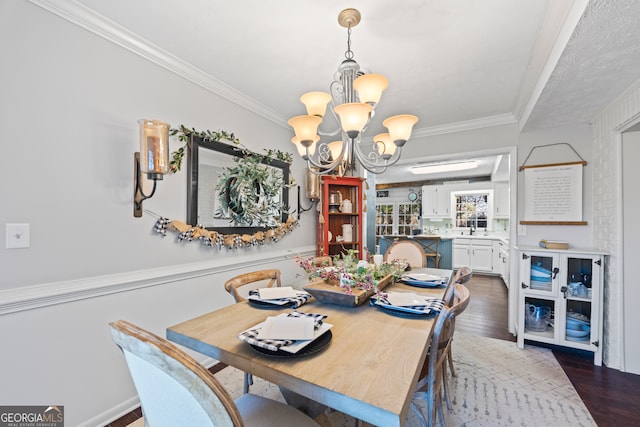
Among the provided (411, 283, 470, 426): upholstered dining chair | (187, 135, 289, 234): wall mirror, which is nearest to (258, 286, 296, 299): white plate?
(411, 283, 470, 426): upholstered dining chair

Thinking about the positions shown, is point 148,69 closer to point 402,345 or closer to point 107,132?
point 107,132

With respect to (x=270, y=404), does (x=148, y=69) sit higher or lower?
higher

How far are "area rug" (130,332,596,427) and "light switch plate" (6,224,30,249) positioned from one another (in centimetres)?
122

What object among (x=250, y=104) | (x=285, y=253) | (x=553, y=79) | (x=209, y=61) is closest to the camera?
(x=553, y=79)

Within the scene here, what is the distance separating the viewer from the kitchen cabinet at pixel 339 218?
350cm

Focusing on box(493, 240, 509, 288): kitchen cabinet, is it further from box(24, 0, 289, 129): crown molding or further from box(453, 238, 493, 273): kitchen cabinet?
box(24, 0, 289, 129): crown molding

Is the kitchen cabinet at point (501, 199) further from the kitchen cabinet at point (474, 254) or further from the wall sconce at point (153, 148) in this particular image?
the wall sconce at point (153, 148)

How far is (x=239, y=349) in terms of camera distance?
1017mm

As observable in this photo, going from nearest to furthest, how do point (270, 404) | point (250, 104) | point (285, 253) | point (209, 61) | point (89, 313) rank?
1. point (270, 404)
2. point (89, 313)
3. point (209, 61)
4. point (250, 104)
5. point (285, 253)

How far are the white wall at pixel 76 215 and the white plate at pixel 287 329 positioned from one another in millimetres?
1175

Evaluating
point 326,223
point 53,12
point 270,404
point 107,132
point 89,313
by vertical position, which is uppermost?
point 53,12

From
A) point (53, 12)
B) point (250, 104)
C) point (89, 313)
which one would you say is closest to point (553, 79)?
point (250, 104)

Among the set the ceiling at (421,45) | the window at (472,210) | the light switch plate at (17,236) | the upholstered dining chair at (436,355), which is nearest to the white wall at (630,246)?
the ceiling at (421,45)

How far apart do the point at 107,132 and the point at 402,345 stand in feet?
6.49
